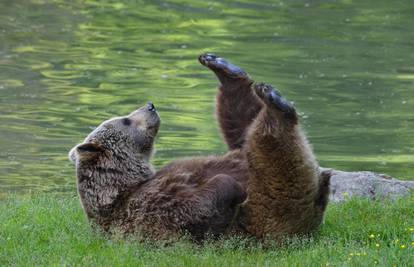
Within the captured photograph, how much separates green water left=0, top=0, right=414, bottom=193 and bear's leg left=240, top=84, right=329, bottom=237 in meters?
6.28

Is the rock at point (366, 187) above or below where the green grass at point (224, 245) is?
below

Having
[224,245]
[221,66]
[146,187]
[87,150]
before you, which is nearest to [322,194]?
[224,245]

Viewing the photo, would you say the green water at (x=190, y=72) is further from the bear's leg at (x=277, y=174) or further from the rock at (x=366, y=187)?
the bear's leg at (x=277, y=174)

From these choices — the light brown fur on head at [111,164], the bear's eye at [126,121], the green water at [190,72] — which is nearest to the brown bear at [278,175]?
the light brown fur on head at [111,164]

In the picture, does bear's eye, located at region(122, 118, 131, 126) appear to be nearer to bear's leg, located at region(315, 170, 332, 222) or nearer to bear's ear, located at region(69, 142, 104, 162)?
bear's ear, located at region(69, 142, 104, 162)

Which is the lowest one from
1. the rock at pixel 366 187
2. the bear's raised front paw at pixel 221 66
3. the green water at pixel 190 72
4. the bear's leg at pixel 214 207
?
the green water at pixel 190 72

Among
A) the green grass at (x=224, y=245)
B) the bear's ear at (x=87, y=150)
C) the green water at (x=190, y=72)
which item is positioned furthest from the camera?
the green water at (x=190, y=72)

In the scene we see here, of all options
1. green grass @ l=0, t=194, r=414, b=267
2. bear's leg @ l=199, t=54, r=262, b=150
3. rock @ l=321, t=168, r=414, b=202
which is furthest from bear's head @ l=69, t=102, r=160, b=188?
rock @ l=321, t=168, r=414, b=202

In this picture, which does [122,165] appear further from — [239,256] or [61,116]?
[61,116]

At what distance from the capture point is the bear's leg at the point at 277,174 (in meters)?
8.45

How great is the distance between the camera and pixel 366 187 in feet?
35.2

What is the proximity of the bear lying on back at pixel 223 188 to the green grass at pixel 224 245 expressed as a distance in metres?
0.18

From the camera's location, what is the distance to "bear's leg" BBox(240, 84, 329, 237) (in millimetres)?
8453

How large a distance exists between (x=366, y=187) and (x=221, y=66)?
83.8 inches
